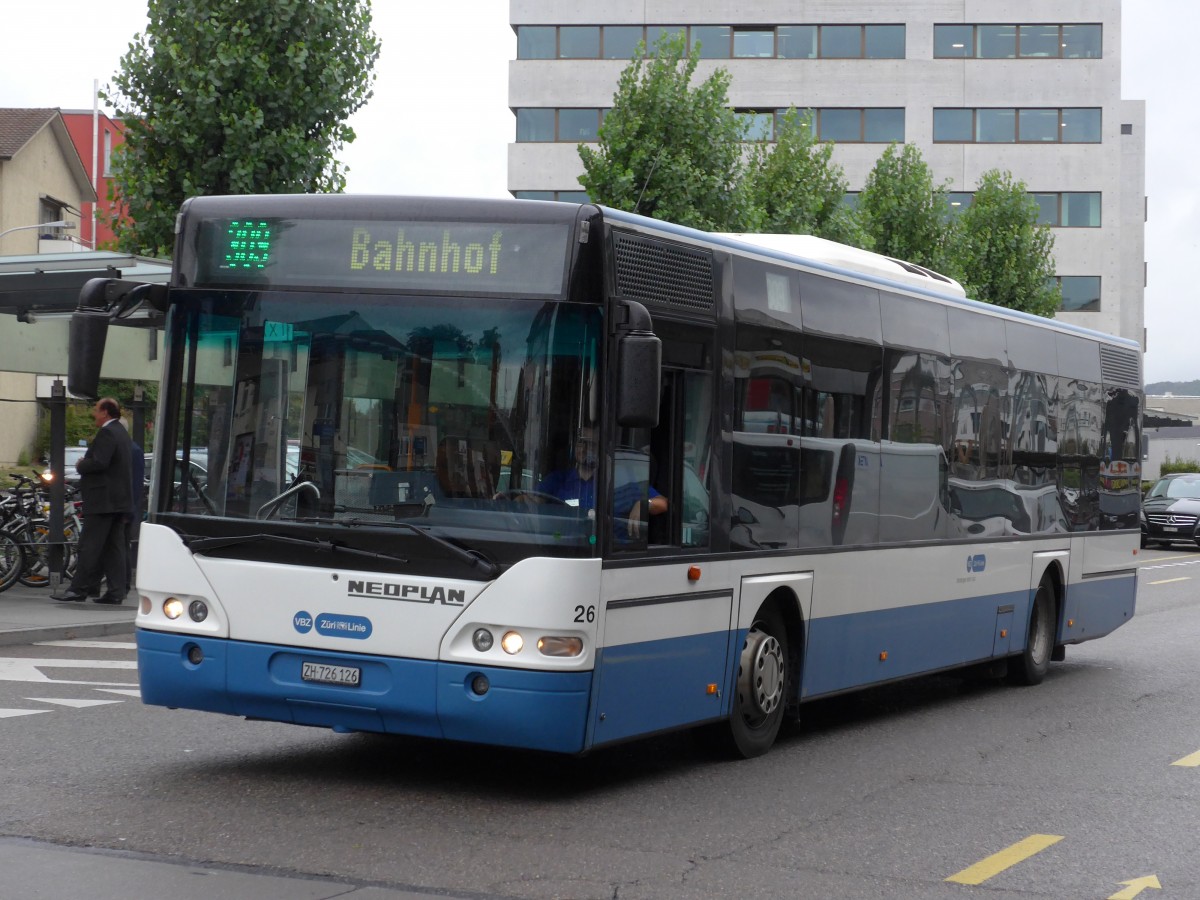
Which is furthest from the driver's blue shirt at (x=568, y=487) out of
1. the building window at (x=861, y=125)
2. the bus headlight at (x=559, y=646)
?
the building window at (x=861, y=125)

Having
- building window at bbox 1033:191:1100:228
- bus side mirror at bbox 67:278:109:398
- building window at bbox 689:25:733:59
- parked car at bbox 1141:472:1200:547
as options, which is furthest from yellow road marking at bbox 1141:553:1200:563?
bus side mirror at bbox 67:278:109:398

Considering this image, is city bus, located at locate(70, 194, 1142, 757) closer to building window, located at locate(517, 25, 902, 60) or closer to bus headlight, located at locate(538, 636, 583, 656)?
bus headlight, located at locate(538, 636, 583, 656)

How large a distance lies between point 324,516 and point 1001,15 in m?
55.4

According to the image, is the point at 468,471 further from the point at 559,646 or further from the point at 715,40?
the point at 715,40

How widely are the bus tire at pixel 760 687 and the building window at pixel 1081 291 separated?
53852 millimetres

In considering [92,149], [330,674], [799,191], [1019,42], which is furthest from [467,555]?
[92,149]

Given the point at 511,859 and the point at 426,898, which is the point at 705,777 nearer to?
the point at 511,859

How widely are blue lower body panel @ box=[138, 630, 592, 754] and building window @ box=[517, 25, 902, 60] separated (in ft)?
171

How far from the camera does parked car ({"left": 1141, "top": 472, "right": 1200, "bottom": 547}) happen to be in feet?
131

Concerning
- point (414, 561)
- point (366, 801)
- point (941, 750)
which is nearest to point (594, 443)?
point (414, 561)

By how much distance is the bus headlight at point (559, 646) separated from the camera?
7.56 metres

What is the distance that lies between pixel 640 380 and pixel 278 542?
75.6 inches

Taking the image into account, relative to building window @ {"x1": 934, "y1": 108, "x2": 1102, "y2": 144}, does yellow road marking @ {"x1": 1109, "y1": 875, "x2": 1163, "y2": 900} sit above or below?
below

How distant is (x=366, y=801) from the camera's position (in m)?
7.75
